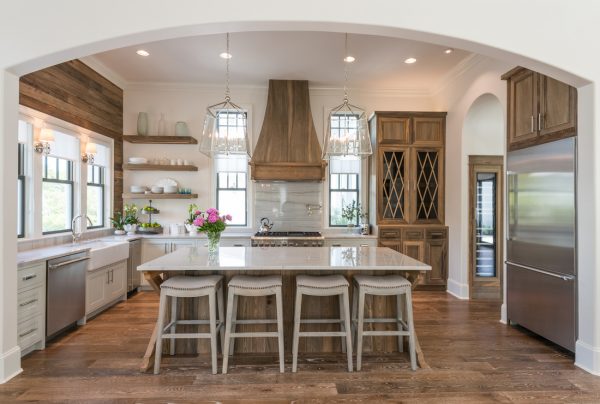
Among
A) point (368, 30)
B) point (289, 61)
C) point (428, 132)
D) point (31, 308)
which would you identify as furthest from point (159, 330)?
point (428, 132)

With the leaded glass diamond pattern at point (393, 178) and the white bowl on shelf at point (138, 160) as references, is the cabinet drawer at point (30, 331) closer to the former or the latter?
the white bowl on shelf at point (138, 160)

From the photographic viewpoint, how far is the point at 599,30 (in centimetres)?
281

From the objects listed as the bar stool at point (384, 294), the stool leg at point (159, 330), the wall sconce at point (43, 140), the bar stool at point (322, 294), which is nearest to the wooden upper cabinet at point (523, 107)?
the bar stool at point (384, 294)

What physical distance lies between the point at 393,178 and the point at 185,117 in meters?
3.60

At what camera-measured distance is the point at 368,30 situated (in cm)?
272

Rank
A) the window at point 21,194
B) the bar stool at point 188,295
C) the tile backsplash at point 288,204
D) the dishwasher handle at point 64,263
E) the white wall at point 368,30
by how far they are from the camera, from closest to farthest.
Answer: the white wall at point 368,30, the bar stool at point 188,295, the dishwasher handle at point 64,263, the window at point 21,194, the tile backsplash at point 288,204

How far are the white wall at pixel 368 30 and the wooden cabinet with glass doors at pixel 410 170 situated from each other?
8.58 feet

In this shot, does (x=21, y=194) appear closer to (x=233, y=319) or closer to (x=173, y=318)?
(x=173, y=318)

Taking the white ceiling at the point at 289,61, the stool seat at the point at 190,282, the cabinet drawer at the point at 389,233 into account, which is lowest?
the stool seat at the point at 190,282

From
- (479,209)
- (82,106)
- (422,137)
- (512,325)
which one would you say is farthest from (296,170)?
(512,325)

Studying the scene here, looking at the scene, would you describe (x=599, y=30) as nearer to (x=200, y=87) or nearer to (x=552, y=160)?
(x=552, y=160)

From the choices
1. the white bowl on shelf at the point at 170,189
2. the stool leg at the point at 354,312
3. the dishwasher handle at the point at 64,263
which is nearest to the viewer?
the stool leg at the point at 354,312

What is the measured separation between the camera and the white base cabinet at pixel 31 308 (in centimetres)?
295

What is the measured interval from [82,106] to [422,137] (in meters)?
4.89
